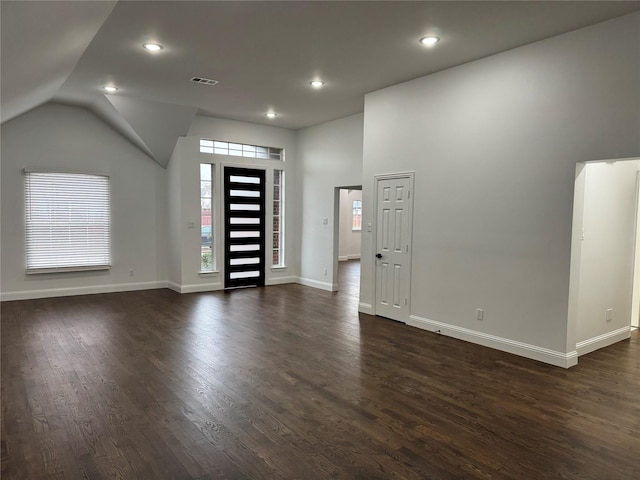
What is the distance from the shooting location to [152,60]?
479cm

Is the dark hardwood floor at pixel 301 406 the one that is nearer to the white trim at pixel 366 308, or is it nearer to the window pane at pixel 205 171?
the white trim at pixel 366 308

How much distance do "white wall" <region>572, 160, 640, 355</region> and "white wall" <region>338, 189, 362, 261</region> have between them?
29.8ft

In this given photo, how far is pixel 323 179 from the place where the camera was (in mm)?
8102

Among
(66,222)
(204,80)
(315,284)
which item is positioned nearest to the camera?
(204,80)

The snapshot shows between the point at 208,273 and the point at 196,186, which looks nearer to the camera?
the point at 196,186

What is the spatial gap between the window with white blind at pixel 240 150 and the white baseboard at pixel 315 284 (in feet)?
8.38

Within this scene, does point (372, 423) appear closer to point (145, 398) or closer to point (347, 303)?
point (145, 398)

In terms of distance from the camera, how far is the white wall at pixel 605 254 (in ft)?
14.6

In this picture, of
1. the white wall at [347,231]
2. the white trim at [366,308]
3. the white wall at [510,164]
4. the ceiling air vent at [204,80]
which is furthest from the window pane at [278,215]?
the white wall at [347,231]

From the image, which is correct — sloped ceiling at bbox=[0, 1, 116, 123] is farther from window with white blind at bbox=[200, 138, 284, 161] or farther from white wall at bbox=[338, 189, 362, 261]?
white wall at bbox=[338, 189, 362, 261]

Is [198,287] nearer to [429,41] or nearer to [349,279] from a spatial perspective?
[349,279]

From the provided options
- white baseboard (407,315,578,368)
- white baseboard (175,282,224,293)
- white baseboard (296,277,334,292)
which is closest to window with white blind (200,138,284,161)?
white baseboard (175,282,224,293)

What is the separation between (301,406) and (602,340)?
3655 millimetres

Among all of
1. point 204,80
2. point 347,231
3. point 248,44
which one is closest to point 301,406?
point 248,44
